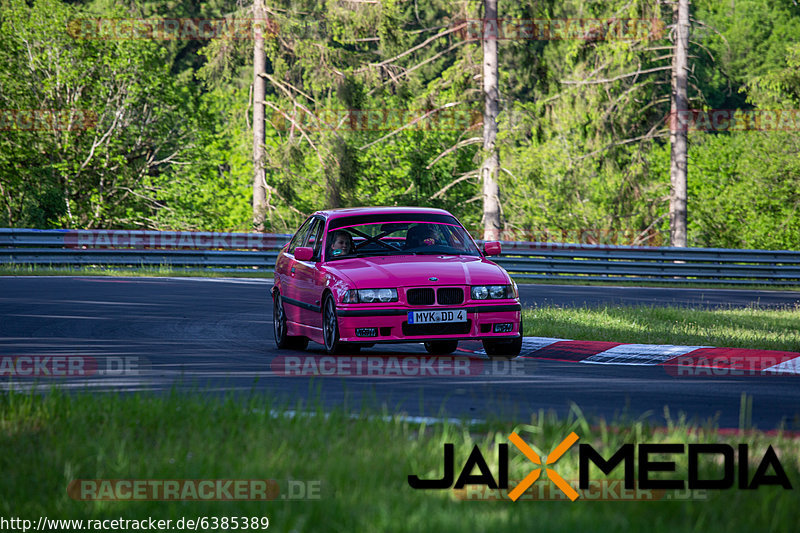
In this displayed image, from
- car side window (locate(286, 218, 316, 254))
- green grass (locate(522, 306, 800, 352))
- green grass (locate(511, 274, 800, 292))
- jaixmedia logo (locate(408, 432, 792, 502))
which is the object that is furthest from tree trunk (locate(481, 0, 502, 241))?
jaixmedia logo (locate(408, 432, 792, 502))

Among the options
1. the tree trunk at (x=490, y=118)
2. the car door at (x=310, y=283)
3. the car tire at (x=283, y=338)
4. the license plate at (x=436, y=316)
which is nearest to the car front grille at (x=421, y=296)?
the license plate at (x=436, y=316)

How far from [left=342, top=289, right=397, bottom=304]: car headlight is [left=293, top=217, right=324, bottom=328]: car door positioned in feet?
2.68

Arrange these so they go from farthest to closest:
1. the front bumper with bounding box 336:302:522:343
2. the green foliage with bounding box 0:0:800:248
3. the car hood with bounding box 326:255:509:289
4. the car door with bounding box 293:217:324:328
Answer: the green foliage with bounding box 0:0:800:248 < the car door with bounding box 293:217:324:328 < the car hood with bounding box 326:255:509:289 < the front bumper with bounding box 336:302:522:343

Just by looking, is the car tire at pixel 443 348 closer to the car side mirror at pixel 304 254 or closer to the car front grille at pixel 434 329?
the car front grille at pixel 434 329

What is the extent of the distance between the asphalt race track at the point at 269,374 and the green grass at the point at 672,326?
60.5 inches

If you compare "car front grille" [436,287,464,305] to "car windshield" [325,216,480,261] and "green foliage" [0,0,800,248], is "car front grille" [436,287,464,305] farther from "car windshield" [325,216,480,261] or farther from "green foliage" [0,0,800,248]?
"green foliage" [0,0,800,248]

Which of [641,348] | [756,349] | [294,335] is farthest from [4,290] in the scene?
[756,349]

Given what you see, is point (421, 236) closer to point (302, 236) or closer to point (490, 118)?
point (302, 236)

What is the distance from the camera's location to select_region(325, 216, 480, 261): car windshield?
472 inches

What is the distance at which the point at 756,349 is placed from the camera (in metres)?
11.6

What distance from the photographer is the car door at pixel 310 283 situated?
11.7 m

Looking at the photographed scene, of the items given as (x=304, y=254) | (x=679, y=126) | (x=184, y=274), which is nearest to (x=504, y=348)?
(x=304, y=254)

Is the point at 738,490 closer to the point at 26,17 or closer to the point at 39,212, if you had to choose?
the point at 39,212

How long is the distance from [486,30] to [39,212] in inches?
583
